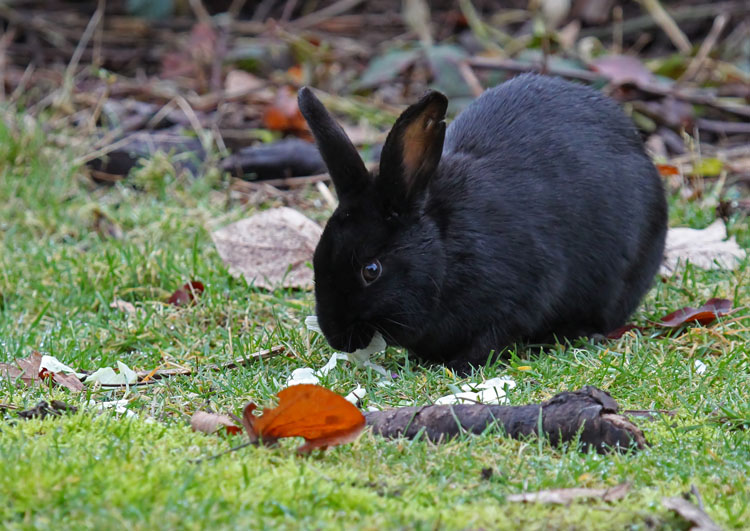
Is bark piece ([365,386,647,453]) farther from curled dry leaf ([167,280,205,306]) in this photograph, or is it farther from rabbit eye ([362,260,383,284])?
curled dry leaf ([167,280,205,306])

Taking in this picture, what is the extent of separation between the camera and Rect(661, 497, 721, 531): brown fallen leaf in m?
2.30

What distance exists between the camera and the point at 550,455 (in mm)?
2828

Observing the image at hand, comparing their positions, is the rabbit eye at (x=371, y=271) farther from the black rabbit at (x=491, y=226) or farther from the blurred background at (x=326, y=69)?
the blurred background at (x=326, y=69)

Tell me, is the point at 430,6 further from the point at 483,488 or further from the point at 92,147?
the point at 483,488

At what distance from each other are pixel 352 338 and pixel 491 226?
0.73m

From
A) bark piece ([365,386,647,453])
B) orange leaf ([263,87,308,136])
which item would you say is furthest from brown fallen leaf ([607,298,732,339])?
orange leaf ([263,87,308,136])

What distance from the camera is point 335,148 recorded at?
365cm

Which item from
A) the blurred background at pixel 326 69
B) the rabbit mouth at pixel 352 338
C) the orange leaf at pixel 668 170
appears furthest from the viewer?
the blurred background at pixel 326 69

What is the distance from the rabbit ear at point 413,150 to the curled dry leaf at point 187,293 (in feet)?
4.46

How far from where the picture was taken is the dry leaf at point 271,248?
483 cm

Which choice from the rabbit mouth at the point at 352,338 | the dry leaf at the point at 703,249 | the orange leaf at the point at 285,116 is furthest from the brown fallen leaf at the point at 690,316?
the orange leaf at the point at 285,116

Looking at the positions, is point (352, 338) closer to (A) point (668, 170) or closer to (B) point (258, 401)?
(B) point (258, 401)

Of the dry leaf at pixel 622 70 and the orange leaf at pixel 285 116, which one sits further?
the dry leaf at pixel 622 70

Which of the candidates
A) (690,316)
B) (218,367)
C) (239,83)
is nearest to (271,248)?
(218,367)
